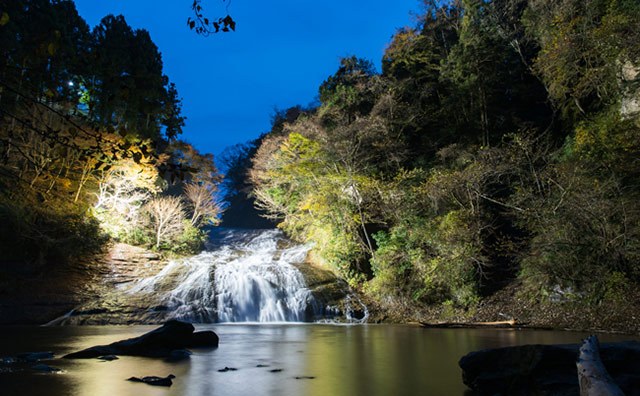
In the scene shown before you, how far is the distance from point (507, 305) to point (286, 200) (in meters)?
14.1

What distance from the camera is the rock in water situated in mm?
5506

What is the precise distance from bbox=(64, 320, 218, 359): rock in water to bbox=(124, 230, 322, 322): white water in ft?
24.1

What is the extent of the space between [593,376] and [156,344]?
5.76m

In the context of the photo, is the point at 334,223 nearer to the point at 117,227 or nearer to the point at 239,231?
the point at 117,227

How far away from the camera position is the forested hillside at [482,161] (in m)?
10.4

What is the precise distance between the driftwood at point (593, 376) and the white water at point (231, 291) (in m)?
12.4

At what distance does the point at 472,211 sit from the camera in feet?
44.6

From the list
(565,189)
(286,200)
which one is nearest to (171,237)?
(286,200)

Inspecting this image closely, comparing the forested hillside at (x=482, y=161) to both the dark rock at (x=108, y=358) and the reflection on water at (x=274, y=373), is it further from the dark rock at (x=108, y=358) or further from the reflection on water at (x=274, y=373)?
the dark rock at (x=108, y=358)

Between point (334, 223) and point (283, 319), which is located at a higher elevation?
point (334, 223)

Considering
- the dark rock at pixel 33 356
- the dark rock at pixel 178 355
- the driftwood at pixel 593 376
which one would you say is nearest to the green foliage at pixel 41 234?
the dark rock at pixel 33 356

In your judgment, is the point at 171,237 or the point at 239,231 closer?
the point at 171,237

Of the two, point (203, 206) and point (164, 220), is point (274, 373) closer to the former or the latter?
point (164, 220)

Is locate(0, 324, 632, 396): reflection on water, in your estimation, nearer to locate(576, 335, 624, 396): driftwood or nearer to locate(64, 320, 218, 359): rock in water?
locate(64, 320, 218, 359): rock in water
